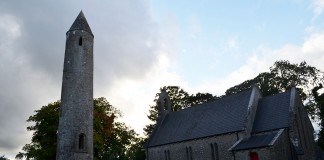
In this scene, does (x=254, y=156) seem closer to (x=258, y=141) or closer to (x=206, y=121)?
(x=258, y=141)

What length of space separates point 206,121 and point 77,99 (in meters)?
14.7

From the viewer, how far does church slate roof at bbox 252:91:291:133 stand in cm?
2589

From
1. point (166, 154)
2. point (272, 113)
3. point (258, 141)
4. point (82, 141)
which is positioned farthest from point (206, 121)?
point (82, 141)

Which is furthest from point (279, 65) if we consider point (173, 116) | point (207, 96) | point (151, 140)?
point (151, 140)

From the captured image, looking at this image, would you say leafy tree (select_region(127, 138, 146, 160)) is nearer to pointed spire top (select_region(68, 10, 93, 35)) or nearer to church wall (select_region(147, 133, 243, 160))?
church wall (select_region(147, 133, 243, 160))

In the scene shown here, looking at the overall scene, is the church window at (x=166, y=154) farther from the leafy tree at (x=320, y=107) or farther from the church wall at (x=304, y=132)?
the leafy tree at (x=320, y=107)

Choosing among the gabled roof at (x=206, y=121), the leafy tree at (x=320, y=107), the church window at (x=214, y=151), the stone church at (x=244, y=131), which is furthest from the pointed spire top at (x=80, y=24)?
the leafy tree at (x=320, y=107)

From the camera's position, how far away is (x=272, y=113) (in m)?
27.5

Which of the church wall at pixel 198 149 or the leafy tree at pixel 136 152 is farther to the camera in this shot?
the leafy tree at pixel 136 152

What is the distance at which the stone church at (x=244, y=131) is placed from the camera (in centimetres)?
2439

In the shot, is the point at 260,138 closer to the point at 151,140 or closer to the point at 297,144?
the point at 297,144

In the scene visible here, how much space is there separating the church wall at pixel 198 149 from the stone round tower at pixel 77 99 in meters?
11.6

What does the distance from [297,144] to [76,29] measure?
68.5 feet

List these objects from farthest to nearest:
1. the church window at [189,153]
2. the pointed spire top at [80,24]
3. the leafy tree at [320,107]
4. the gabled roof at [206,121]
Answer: the leafy tree at [320,107] < the church window at [189,153] < the gabled roof at [206,121] < the pointed spire top at [80,24]
